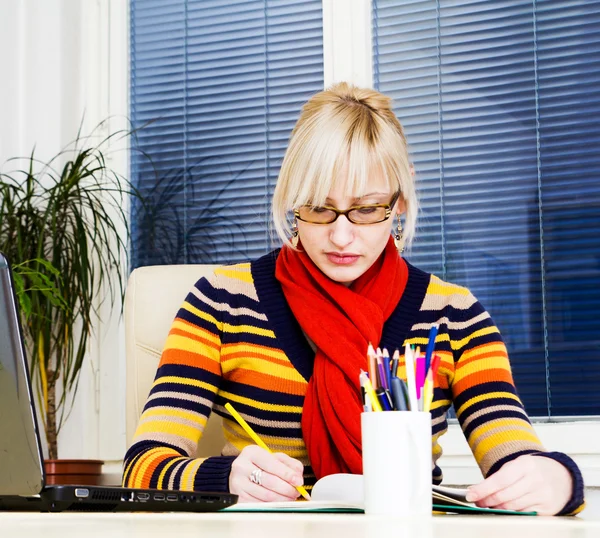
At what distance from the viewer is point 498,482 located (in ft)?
3.11

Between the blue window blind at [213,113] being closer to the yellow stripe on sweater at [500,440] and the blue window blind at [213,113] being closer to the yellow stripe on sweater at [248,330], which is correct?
the yellow stripe on sweater at [248,330]

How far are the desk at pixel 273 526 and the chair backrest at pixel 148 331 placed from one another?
2.47 ft

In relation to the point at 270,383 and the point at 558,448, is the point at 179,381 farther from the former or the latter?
the point at 558,448

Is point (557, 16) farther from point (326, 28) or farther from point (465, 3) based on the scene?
point (326, 28)

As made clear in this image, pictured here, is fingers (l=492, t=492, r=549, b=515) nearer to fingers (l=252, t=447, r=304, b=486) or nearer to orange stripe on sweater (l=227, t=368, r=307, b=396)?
fingers (l=252, t=447, r=304, b=486)

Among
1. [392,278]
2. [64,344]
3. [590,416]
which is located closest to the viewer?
[392,278]

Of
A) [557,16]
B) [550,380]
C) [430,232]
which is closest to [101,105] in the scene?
[430,232]

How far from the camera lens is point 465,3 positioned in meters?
2.60

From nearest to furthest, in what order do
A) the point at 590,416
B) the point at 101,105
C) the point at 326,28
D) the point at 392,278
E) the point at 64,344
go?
the point at 392,278 < the point at 590,416 < the point at 64,344 < the point at 326,28 < the point at 101,105

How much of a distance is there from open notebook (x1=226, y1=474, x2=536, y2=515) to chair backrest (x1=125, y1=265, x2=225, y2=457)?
25.2 inches

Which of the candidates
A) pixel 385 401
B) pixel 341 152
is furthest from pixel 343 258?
pixel 385 401

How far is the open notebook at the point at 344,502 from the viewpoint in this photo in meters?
0.82

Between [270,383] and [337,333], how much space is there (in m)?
0.14

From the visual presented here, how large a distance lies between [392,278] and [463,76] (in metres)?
1.32
